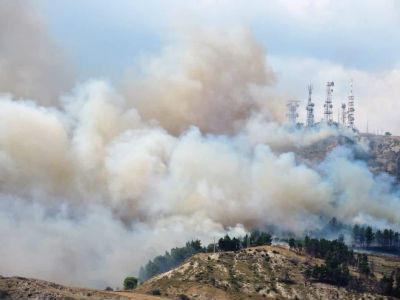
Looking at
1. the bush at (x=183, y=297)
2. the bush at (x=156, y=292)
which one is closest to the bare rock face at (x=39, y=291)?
the bush at (x=156, y=292)

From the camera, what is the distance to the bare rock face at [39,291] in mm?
167875

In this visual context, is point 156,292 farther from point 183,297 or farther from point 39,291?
point 39,291

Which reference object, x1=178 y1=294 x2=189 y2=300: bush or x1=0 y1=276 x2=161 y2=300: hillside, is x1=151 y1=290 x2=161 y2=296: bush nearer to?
x1=178 y1=294 x2=189 y2=300: bush

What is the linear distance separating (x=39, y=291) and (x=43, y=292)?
1.19 meters

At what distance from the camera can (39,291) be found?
171 meters

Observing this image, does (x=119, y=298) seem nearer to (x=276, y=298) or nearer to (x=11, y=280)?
(x=11, y=280)

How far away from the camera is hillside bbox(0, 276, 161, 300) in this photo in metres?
168

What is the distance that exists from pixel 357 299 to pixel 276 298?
76.1 feet

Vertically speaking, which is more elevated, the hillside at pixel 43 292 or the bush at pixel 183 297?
the bush at pixel 183 297

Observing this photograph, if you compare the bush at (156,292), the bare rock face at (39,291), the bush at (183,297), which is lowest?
the bare rock face at (39,291)

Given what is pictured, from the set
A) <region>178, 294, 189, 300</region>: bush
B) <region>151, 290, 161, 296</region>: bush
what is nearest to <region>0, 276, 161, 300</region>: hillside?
<region>151, 290, 161, 296</region>: bush

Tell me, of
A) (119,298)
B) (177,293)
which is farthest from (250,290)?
(119,298)

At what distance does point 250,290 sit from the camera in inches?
7815

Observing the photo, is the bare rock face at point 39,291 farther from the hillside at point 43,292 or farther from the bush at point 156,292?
the bush at point 156,292
